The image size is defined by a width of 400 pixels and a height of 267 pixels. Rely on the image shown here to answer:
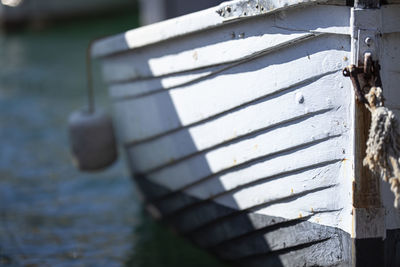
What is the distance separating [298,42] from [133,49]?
133cm

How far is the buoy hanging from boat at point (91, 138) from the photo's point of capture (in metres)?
4.82

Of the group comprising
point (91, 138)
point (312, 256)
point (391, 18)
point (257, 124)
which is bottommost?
point (312, 256)

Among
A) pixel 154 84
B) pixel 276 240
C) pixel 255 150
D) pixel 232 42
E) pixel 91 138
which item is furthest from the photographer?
pixel 91 138

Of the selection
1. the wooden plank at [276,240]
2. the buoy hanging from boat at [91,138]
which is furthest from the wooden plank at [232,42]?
the wooden plank at [276,240]

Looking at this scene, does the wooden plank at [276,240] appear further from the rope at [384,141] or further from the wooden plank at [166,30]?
the wooden plank at [166,30]

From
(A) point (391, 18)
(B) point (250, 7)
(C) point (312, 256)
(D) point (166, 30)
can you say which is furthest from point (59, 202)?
(A) point (391, 18)

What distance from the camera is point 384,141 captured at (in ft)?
9.59

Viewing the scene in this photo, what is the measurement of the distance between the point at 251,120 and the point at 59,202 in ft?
8.77

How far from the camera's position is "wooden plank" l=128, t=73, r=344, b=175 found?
3121 mm

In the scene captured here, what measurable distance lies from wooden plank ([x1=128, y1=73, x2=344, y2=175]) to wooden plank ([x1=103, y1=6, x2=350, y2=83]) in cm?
25

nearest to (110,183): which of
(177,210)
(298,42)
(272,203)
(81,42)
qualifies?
(177,210)

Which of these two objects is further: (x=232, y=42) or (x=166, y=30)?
(x=166, y=30)

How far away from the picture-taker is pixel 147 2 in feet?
23.4

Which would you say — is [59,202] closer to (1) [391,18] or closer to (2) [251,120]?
→ (2) [251,120]
